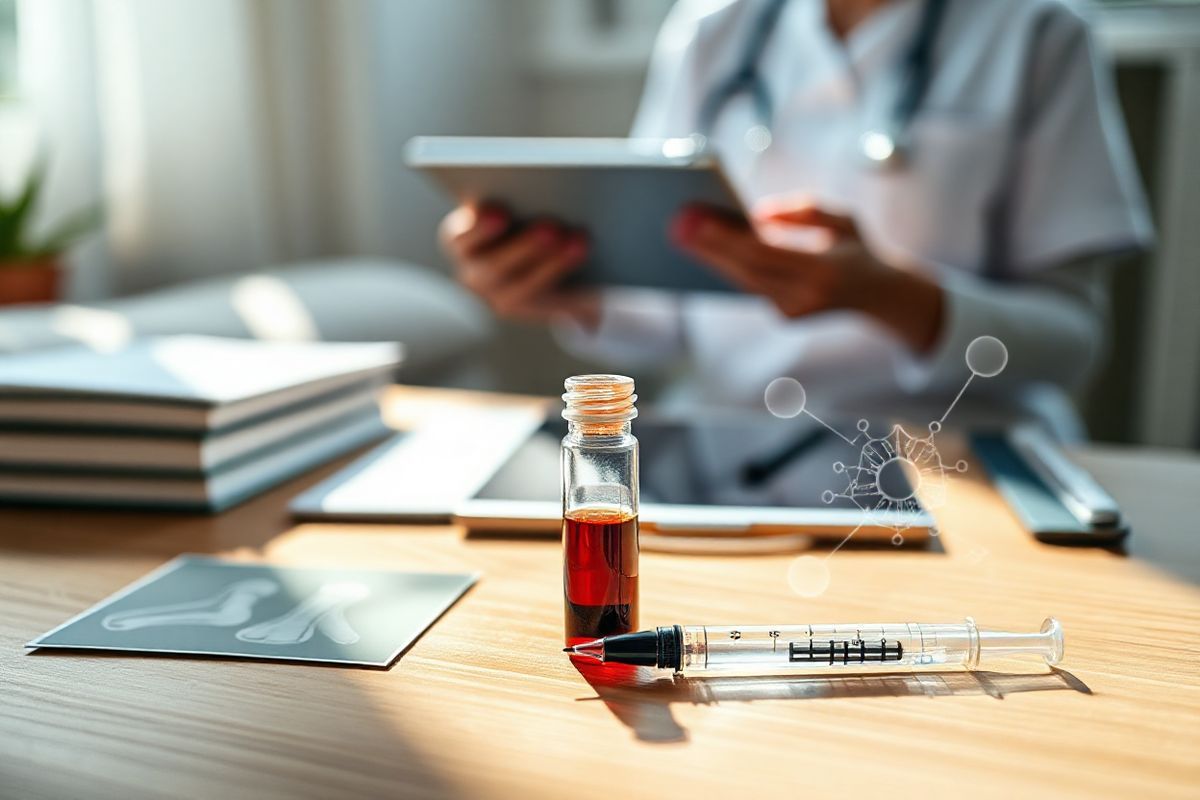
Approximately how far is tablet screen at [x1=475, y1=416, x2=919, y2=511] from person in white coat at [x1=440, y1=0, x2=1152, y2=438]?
0.72 ft

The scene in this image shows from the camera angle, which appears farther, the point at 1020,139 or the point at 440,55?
the point at 440,55

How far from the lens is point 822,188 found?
1.29 meters

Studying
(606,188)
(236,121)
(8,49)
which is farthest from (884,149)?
(8,49)

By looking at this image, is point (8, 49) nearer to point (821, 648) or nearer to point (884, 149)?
point (884, 149)

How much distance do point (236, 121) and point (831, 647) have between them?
5.17ft

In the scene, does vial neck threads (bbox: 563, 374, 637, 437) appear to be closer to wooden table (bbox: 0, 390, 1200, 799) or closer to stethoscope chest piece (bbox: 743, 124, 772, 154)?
wooden table (bbox: 0, 390, 1200, 799)

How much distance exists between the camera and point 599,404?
462 mm

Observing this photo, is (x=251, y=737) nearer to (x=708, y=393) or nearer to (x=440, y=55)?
(x=708, y=393)

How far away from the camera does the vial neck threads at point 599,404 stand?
0.46 m

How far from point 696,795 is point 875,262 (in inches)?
29.4

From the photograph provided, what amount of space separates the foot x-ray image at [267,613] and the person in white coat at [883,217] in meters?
0.53

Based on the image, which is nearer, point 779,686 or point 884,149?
point 779,686

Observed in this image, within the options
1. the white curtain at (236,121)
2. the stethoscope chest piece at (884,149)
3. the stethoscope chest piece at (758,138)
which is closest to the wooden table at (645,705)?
the stethoscope chest piece at (884,149)

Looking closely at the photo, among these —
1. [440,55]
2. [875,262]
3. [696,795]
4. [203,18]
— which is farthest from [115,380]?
[440,55]
